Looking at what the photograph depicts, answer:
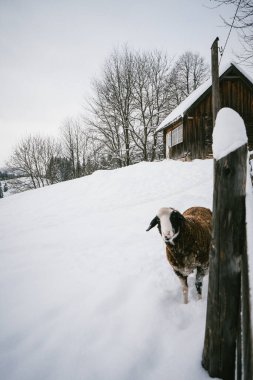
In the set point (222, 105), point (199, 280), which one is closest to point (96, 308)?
point (199, 280)

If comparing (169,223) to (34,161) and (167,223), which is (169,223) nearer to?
(167,223)

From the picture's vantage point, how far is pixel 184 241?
272cm

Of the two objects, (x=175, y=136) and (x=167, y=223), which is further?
(x=175, y=136)

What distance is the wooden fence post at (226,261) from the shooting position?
139 cm

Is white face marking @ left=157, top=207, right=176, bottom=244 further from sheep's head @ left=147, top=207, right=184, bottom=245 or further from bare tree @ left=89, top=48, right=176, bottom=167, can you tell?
bare tree @ left=89, top=48, right=176, bottom=167

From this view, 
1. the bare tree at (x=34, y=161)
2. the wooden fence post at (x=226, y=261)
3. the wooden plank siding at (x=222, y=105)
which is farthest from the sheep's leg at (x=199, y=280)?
the bare tree at (x=34, y=161)

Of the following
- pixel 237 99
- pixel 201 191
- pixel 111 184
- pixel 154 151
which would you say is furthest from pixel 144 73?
pixel 201 191

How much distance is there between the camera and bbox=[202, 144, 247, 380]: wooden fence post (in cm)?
139

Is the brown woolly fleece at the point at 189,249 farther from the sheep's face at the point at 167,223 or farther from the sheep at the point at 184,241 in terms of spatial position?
the sheep's face at the point at 167,223

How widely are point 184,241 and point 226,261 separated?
1214 mm

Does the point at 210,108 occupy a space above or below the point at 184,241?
above

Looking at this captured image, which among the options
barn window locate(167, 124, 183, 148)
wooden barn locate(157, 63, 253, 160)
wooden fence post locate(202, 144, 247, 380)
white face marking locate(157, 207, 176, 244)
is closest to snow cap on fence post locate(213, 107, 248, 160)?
wooden fence post locate(202, 144, 247, 380)

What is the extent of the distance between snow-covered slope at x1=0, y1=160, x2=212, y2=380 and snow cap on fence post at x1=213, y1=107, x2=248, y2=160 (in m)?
1.86

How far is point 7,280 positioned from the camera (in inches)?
167
